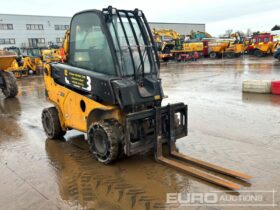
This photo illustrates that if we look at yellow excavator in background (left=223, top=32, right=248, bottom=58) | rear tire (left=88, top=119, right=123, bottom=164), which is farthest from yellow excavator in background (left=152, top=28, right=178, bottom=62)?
rear tire (left=88, top=119, right=123, bottom=164)

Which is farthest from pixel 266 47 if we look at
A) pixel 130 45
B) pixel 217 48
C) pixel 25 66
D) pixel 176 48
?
pixel 130 45

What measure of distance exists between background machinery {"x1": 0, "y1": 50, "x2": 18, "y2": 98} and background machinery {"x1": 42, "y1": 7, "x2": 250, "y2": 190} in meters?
6.91

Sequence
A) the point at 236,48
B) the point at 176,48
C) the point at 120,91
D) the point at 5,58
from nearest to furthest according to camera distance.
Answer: the point at 120,91, the point at 5,58, the point at 236,48, the point at 176,48

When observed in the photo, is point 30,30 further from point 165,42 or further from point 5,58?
point 5,58

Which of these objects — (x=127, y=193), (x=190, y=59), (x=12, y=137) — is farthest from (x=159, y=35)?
(x=127, y=193)

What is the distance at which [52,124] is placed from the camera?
586 centimetres

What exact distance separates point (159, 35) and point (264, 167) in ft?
98.4

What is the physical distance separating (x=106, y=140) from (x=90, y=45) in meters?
1.62

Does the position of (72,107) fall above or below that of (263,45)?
below

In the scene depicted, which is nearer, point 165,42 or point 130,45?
point 130,45

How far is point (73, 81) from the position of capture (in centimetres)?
520

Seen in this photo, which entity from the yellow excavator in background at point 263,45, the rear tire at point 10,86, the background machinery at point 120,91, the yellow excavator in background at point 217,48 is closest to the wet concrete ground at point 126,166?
the background machinery at point 120,91

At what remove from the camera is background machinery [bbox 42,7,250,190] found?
4.41 m

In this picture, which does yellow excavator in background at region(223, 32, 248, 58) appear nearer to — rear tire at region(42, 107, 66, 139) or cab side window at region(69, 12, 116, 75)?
rear tire at region(42, 107, 66, 139)
